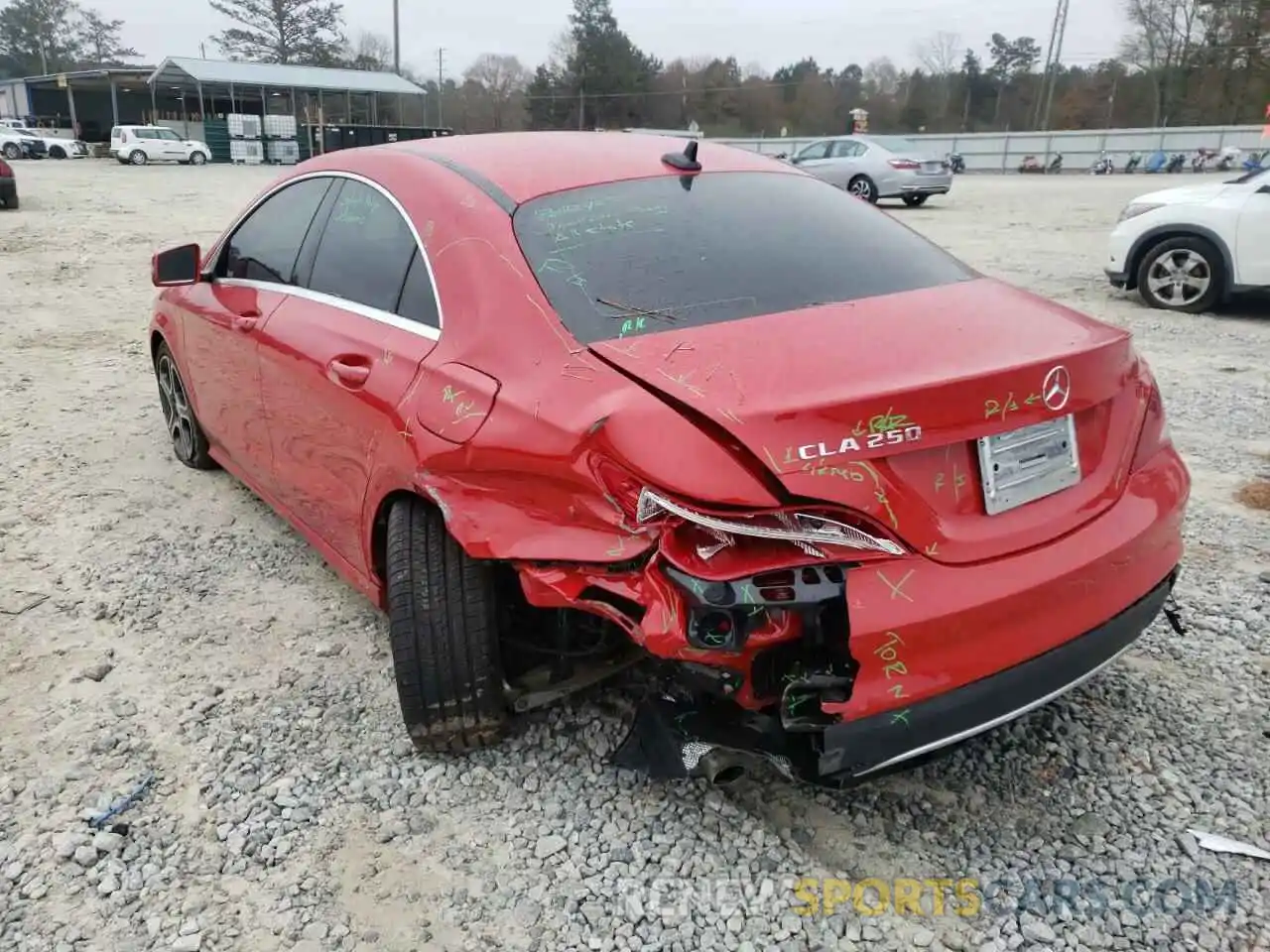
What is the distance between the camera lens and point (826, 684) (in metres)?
1.98

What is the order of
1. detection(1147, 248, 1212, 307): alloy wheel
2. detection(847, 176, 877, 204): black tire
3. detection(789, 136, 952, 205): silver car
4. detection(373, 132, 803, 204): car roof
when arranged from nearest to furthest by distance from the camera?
detection(373, 132, 803, 204): car roof, detection(1147, 248, 1212, 307): alloy wheel, detection(789, 136, 952, 205): silver car, detection(847, 176, 877, 204): black tire

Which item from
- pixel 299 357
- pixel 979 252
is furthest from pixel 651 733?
pixel 979 252

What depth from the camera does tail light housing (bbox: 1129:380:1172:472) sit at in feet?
8.13

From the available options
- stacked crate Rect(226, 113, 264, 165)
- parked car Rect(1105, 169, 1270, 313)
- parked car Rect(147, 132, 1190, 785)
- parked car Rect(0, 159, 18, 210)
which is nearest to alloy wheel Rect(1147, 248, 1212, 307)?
parked car Rect(1105, 169, 1270, 313)

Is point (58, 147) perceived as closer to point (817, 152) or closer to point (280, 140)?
point (280, 140)

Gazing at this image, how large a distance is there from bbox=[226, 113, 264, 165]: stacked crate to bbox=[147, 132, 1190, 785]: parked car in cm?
4273

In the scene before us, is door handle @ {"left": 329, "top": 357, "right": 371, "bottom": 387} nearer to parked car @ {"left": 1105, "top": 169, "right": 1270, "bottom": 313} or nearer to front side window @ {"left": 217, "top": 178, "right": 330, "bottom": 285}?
front side window @ {"left": 217, "top": 178, "right": 330, "bottom": 285}

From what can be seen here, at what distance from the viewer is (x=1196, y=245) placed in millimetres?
8297

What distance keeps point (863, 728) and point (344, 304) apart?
6.91ft

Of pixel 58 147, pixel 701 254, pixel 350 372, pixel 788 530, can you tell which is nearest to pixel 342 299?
pixel 350 372

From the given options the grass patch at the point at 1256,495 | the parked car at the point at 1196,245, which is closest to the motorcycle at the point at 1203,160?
the parked car at the point at 1196,245

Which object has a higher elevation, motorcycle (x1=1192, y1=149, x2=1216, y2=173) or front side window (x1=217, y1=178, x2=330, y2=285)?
motorcycle (x1=1192, y1=149, x2=1216, y2=173)

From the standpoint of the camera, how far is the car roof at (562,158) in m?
2.84

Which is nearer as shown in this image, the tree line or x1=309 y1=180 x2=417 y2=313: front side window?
x1=309 y1=180 x2=417 y2=313: front side window
